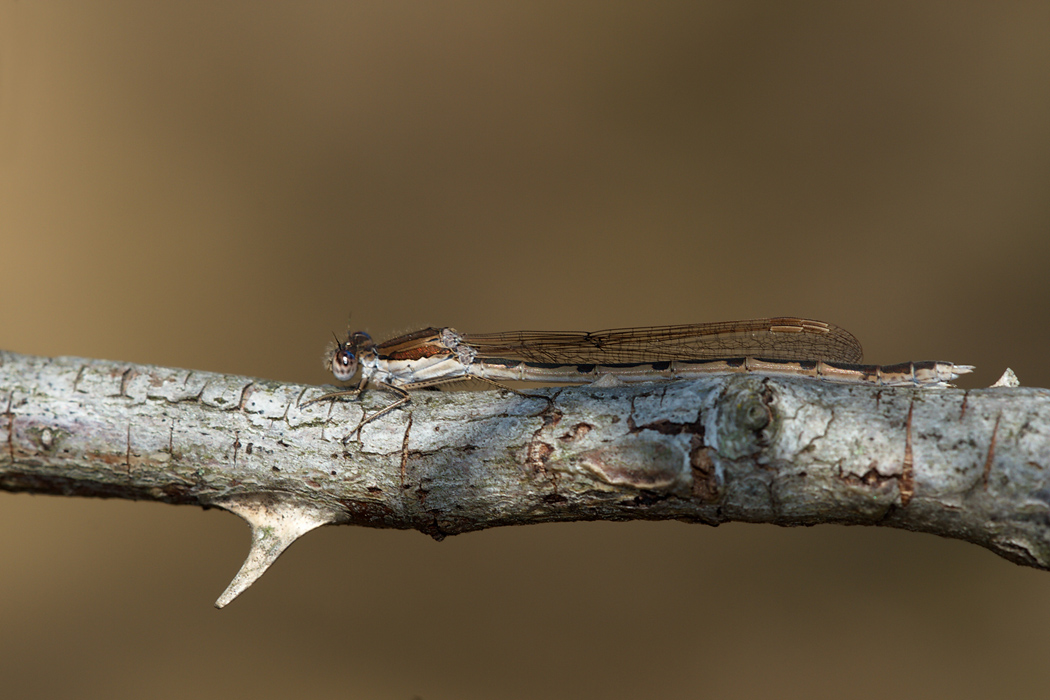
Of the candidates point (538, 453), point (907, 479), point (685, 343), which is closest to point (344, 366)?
point (538, 453)

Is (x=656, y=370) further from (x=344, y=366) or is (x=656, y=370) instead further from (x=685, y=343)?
(x=344, y=366)

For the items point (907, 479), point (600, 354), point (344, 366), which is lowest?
point (907, 479)

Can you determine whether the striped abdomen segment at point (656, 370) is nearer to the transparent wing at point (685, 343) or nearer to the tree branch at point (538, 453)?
the transparent wing at point (685, 343)

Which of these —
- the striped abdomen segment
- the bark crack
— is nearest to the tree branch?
the bark crack

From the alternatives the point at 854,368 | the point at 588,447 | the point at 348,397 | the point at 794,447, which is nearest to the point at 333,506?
the point at 348,397

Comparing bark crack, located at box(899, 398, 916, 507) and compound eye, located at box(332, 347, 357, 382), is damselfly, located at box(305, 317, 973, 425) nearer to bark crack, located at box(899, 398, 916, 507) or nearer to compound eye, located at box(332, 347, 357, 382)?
compound eye, located at box(332, 347, 357, 382)

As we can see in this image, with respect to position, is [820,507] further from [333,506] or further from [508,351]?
[508,351]

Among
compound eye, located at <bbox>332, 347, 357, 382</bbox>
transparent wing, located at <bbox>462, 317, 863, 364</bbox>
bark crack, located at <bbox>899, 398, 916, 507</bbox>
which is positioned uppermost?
transparent wing, located at <bbox>462, 317, 863, 364</bbox>

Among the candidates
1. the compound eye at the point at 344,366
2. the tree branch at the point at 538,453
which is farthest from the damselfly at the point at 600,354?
the tree branch at the point at 538,453
